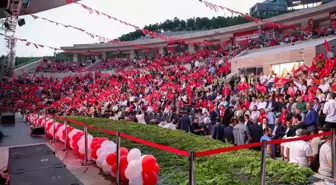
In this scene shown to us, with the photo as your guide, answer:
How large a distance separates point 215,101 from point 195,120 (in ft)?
11.7

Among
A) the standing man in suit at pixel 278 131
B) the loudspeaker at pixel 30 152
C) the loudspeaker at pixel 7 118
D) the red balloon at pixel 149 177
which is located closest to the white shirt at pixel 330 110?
the standing man in suit at pixel 278 131

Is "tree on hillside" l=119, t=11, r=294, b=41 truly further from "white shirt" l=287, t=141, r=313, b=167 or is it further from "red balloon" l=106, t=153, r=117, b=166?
"red balloon" l=106, t=153, r=117, b=166

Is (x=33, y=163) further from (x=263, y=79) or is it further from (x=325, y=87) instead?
(x=263, y=79)

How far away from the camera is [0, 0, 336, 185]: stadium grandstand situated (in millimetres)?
5418

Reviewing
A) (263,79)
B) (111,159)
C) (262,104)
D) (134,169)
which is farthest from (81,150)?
(263,79)

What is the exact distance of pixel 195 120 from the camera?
40.1ft

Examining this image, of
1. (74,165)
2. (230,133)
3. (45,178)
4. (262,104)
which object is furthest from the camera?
(262,104)

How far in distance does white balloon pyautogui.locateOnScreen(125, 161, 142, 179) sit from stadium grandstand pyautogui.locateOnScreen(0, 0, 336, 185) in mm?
17

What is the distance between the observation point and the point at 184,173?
242 inches

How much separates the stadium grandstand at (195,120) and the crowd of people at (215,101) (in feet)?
0.16

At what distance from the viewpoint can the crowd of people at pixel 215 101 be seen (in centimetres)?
882

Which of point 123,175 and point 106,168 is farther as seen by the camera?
point 106,168

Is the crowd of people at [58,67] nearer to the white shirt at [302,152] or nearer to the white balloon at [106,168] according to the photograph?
the white balloon at [106,168]

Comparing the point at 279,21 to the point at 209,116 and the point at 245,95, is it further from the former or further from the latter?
the point at 209,116
